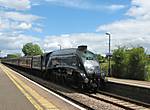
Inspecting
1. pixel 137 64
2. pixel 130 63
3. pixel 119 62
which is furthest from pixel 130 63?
pixel 119 62

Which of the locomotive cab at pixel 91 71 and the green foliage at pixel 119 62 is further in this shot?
the green foliage at pixel 119 62

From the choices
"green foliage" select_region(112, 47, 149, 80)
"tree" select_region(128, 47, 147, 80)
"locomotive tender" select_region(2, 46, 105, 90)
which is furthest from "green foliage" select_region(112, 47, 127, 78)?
"locomotive tender" select_region(2, 46, 105, 90)

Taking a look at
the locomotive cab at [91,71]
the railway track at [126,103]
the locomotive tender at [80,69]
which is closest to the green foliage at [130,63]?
the locomotive tender at [80,69]

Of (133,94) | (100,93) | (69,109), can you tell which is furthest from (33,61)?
(69,109)

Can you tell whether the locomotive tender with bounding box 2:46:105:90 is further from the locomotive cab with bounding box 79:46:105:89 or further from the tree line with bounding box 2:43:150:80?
the tree line with bounding box 2:43:150:80

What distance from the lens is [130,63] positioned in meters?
58.2

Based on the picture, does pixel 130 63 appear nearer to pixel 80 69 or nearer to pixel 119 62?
pixel 119 62

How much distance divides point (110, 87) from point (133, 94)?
4507 mm

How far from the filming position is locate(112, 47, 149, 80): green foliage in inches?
2212

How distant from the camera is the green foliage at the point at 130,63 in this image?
56191mm

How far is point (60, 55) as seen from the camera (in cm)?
3356

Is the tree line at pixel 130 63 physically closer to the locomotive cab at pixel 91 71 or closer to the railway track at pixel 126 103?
the locomotive cab at pixel 91 71

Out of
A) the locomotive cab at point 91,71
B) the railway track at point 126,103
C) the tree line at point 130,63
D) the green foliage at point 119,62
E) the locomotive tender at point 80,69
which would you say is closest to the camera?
the railway track at point 126,103

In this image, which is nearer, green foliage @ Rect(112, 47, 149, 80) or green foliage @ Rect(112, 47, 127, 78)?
green foliage @ Rect(112, 47, 149, 80)
